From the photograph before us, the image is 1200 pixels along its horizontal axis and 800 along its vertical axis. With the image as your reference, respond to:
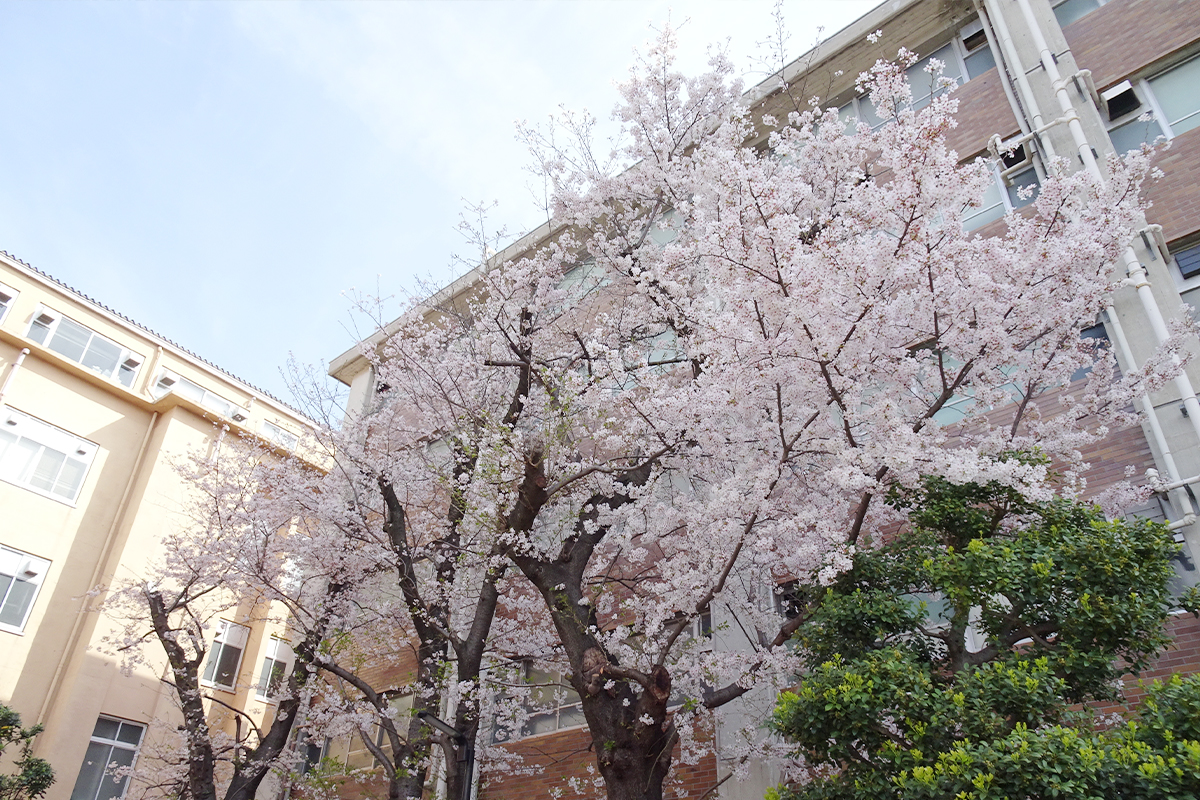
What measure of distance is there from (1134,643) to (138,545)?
66.4 feet

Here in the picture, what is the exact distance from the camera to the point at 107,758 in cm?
1741

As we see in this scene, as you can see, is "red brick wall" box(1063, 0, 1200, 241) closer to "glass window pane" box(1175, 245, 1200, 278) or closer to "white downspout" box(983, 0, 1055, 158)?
"glass window pane" box(1175, 245, 1200, 278)

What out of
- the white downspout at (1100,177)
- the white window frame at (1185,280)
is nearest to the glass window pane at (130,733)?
the white downspout at (1100,177)

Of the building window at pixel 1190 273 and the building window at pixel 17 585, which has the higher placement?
the building window at pixel 1190 273

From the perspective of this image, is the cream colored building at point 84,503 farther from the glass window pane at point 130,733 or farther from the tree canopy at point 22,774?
the tree canopy at point 22,774

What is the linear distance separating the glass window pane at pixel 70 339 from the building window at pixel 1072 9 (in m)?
22.4

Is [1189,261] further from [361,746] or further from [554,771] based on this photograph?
[361,746]

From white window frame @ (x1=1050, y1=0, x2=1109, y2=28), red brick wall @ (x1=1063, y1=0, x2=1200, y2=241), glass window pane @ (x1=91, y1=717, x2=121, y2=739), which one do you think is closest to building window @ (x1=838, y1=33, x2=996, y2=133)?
white window frame @ (x1=1050, y1=0, x2=1109, y2=28)

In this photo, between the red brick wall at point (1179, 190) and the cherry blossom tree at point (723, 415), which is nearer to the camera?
the cherry blossom tree at point (723, 415)

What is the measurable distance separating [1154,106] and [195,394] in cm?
2286

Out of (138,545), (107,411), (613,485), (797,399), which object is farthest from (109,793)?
(797,399)

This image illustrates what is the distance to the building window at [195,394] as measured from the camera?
71.2 feet

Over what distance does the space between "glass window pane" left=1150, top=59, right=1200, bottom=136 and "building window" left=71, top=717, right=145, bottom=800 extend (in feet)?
71.2

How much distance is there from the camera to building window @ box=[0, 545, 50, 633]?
677 inches
